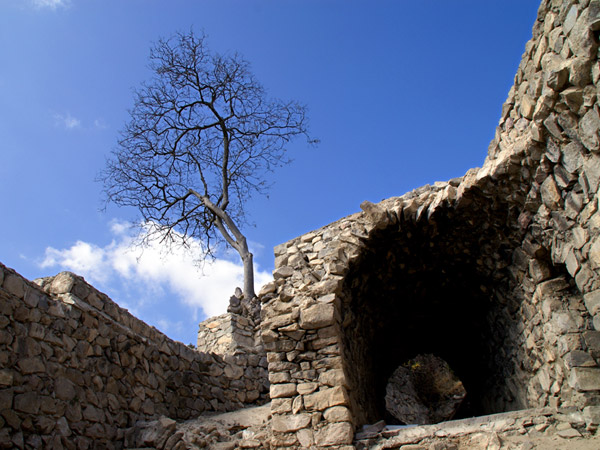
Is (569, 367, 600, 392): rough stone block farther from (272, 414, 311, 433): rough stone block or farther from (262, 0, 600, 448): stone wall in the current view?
(272, 414, 311, 433): rough stone block

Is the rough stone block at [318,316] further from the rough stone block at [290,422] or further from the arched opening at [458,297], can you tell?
the rough stone block at [290,422]

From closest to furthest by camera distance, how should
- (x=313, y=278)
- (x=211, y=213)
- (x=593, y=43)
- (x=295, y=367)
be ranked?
(x=593, y=43) → (x=295, y=367) → (x=313, y=278) → (x=211, y=213)

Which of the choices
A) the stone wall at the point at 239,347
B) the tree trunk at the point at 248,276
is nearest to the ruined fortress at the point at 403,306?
the stone wall at the point at 239,347

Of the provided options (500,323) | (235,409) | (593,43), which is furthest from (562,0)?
(235,409)

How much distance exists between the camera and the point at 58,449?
4461mm

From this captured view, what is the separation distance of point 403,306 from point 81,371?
4341mm

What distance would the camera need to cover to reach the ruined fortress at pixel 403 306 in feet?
11.6

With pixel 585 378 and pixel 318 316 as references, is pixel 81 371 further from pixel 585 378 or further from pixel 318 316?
pixel 585 378

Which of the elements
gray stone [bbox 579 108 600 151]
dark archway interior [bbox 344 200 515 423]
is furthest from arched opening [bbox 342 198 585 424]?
gray stone [bbox 579 108 600 151]

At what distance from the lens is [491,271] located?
207 inches

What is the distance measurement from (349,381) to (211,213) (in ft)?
28.3

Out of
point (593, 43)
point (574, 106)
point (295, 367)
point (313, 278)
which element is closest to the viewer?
point (593, 43)

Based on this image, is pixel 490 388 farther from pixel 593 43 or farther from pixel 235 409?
pixel 593 43

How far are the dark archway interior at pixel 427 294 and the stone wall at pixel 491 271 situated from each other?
22mm
